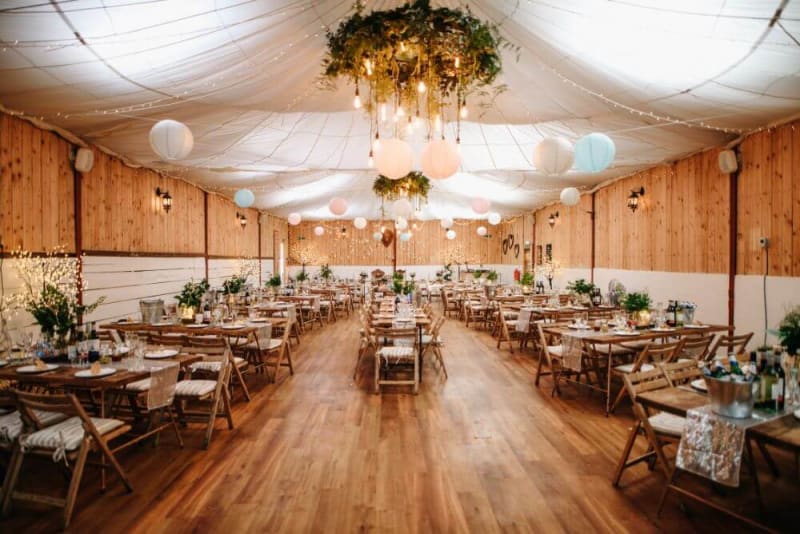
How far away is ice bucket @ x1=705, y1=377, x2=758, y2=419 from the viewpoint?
7.72 ft

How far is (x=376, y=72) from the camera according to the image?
4.07m

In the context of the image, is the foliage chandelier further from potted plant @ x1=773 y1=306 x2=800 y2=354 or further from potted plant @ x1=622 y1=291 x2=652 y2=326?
potted plant @ x1=622 y1=291 x2=652 y2=326

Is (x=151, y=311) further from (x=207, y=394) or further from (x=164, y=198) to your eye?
(x=164, y=198)

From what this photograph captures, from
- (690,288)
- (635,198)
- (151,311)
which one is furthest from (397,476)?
(635,198)

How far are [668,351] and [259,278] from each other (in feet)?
39.3

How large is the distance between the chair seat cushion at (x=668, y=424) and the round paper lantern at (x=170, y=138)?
4.43m

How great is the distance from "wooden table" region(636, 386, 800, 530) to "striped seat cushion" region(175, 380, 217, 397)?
130 inches

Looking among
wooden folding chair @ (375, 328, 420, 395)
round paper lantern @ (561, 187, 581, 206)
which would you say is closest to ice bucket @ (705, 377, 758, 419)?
wooden folding chair @ (375, 328, 420, 395)

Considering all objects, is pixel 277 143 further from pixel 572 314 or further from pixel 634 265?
pixel 634 265

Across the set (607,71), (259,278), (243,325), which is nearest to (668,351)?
(607,71)

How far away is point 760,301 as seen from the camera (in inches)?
225

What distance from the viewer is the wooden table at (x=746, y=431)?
2.12m

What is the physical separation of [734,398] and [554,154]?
299 centimetres

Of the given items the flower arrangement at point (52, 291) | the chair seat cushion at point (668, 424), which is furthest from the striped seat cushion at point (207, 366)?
the chair seat cushion at point (668, 424)
